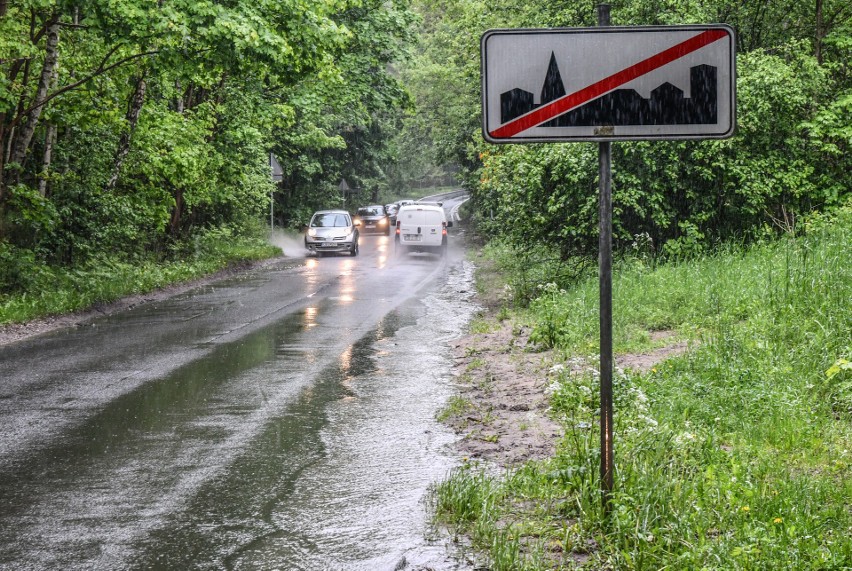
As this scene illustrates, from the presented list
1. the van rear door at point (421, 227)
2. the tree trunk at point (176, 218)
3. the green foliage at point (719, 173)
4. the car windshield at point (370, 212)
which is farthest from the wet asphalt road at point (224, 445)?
the car windshield at point (370, 212)

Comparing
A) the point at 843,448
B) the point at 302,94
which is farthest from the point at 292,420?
the point at 302,94

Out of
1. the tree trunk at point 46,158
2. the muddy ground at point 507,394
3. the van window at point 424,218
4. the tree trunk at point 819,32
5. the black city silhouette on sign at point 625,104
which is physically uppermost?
the tree trunk at point 819,32

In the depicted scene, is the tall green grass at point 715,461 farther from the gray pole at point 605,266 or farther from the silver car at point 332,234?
the silver car at point 332,234

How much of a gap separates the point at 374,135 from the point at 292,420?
49.7m

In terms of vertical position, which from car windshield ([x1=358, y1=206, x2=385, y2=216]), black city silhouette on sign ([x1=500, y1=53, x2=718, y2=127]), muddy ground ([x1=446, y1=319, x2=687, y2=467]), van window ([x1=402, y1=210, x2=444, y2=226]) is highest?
black city silhouette on sign ([x1=500, y1=53, x2=718, y2=127])

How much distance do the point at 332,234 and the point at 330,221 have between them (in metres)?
1.13

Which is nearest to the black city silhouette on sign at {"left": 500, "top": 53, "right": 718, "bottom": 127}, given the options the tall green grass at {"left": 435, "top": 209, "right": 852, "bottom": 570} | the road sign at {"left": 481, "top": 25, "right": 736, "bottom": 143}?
the road sign at {"left": 481, "top": 25, "right": 736, "bottom": 143}

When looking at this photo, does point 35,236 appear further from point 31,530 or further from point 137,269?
point 31,530

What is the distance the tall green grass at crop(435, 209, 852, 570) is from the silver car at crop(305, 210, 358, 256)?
2623 centimetres

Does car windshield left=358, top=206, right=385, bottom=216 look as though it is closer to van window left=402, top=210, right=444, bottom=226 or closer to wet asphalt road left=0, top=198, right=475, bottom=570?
van window left=402, top=210, right=444, bottom=226

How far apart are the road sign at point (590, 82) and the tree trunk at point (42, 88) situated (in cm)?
1374

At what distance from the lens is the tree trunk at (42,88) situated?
53.1 ft

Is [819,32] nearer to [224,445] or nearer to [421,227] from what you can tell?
[224,445]

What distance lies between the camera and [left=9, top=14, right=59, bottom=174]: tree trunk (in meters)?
16.2
